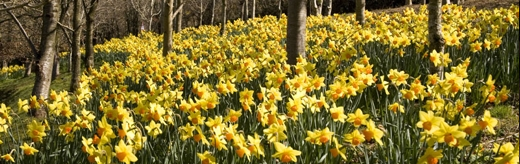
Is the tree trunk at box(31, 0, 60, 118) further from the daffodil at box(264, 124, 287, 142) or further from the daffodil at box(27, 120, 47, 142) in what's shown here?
the daffodil at box(264, 124, 287, 142)

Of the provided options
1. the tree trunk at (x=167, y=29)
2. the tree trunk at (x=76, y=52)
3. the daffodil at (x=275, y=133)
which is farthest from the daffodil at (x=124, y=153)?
the tree trunk at (x=76, y=52)

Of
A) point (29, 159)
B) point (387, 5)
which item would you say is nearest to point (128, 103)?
point (29, 159)

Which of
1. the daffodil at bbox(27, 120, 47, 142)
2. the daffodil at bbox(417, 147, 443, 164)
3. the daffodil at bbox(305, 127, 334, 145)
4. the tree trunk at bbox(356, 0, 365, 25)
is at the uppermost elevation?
the tree trunk at bbox(356, 0, 365, 25)

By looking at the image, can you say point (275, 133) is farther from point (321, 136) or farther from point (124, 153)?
point (124, 153)

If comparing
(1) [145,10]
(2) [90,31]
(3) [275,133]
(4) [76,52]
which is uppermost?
(1) [145,10]

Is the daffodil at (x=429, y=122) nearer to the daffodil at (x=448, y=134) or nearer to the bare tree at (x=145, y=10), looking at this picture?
the daffodil at (x=448, y=134)

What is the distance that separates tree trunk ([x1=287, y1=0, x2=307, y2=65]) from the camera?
480 centimetres

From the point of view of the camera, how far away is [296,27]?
4840mm

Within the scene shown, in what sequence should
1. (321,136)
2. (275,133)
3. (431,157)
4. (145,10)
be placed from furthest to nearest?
(145,10), (275,133), (321,136), (431,157)

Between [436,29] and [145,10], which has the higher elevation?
[145,10]

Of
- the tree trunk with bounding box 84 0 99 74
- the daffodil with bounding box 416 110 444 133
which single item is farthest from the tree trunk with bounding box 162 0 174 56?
the daffodil with bounding box 416 110 444 133

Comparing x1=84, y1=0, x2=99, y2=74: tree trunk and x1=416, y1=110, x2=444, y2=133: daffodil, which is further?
x1=84, y1=0, x2=99, y2=74: tree trunk

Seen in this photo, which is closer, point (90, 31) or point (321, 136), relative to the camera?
point (321, 136)

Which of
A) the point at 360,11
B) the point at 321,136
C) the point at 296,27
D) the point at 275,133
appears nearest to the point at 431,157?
the point at 321,136
